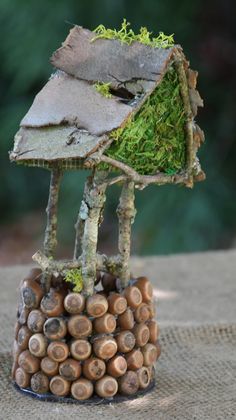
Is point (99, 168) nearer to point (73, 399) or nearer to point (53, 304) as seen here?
point (53, 304)

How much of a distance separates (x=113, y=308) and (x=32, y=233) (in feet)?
9.99

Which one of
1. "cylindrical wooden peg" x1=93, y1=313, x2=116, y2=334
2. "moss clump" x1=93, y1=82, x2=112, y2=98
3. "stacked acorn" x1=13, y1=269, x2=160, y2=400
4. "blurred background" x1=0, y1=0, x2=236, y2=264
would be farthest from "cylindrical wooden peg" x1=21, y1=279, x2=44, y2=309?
"blurred background" x1=0, y1=0, x2=236, y2=264

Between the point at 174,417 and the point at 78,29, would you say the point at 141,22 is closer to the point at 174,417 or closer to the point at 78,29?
the point at 78,29

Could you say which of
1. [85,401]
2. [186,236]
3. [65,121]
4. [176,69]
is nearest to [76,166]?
[65,121]

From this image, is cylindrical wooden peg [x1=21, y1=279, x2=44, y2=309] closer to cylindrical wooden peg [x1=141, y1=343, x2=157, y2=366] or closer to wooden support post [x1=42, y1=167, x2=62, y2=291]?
wooden support post [x1=42, y1=167, x2=62, y2=291]

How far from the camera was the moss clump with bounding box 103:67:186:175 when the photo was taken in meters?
1.36

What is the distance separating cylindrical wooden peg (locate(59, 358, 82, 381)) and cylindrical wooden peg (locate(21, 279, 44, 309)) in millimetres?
108

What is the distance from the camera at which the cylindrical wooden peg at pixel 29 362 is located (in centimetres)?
142

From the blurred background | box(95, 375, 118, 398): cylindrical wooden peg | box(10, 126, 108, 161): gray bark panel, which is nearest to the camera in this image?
box(10, 126, 108, 161): gray bark panel

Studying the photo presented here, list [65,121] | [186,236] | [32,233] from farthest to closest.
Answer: [32,233] → [186,236] → [65,121]

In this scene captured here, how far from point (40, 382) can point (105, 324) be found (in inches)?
5.9

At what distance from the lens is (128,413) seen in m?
1.38

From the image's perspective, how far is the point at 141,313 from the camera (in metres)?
1.45

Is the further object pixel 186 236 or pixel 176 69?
pixel 186 236
